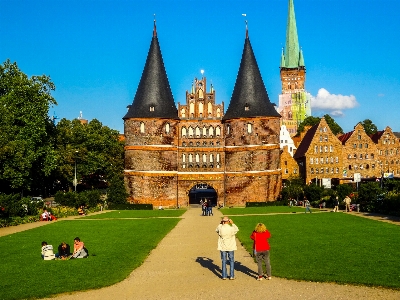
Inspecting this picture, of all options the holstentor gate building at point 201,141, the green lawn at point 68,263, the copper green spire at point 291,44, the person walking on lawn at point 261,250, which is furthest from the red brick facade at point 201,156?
the copper green spire at point 291,44

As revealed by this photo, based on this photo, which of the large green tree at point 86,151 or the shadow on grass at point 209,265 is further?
the large green tree at point 86,151

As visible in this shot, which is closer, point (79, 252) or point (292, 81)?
point (79, 252)

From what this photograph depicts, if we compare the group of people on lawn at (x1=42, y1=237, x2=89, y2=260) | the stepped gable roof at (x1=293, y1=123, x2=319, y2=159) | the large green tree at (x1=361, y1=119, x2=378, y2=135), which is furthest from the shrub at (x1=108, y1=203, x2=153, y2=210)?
the large green tree at (x1=361, y1=119, x2=378, y2=135)

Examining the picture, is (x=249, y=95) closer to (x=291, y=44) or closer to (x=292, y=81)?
(x=291, y=44)

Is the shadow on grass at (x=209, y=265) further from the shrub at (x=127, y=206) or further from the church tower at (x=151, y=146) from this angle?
the church tower at (x=151, y=146)

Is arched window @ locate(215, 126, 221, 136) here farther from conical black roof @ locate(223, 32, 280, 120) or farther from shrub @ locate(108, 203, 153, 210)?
shrub @ locate(108, 203, 153, 210)

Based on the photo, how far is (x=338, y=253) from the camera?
1802 centimetres

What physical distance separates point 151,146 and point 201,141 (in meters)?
7.16

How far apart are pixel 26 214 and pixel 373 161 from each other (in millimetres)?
65671

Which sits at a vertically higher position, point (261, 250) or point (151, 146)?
point (151, 146)

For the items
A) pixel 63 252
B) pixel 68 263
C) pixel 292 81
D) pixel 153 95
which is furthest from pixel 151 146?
pixel 292 81

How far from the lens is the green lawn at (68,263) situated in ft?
44.6

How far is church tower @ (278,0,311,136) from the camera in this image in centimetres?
16050

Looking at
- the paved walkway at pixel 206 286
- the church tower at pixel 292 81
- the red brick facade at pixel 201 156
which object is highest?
the church tower at pixel 292 81
